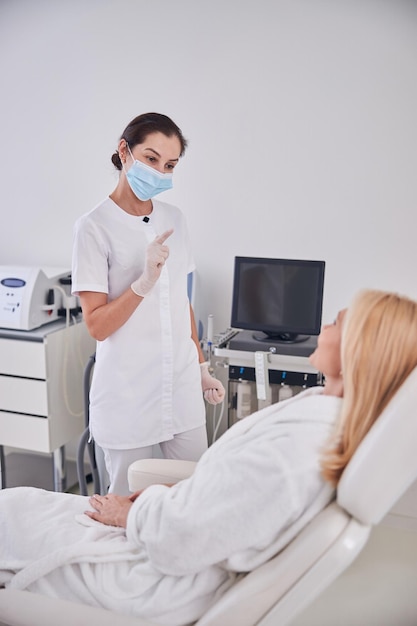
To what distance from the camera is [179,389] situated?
1774mm

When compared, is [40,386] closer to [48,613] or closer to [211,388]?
[211,388]

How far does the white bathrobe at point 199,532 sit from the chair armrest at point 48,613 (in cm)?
3

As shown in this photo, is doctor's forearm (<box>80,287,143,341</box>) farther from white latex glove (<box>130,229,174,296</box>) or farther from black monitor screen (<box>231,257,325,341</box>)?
black monitor screen (<box>231,257,325,341</box>)

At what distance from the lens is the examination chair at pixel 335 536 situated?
905mm

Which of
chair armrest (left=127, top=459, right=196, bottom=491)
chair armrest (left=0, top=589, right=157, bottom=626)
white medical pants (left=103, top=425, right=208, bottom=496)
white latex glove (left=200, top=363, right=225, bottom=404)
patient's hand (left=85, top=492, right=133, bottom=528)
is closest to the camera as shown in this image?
chair armrest (left=0, top=589, right=157, bottom=626)

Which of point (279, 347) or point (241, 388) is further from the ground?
point (279, 347)

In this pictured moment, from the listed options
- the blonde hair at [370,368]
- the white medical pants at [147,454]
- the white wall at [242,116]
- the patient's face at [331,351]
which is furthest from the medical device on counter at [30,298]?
the blonde hair at [370,368]

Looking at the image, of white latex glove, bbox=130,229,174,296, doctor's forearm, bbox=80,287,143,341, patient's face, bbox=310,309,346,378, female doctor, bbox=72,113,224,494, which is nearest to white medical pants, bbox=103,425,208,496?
female doctor, bbox=72,113,224,494

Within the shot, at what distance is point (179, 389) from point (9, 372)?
0.89 m

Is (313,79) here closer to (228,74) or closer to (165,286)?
(228,74)

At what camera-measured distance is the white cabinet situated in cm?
230

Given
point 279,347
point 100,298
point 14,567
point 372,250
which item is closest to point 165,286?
point 100,298

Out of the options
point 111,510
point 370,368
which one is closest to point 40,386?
point 111,510

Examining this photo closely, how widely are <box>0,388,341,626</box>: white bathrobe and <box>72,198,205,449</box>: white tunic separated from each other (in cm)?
52
